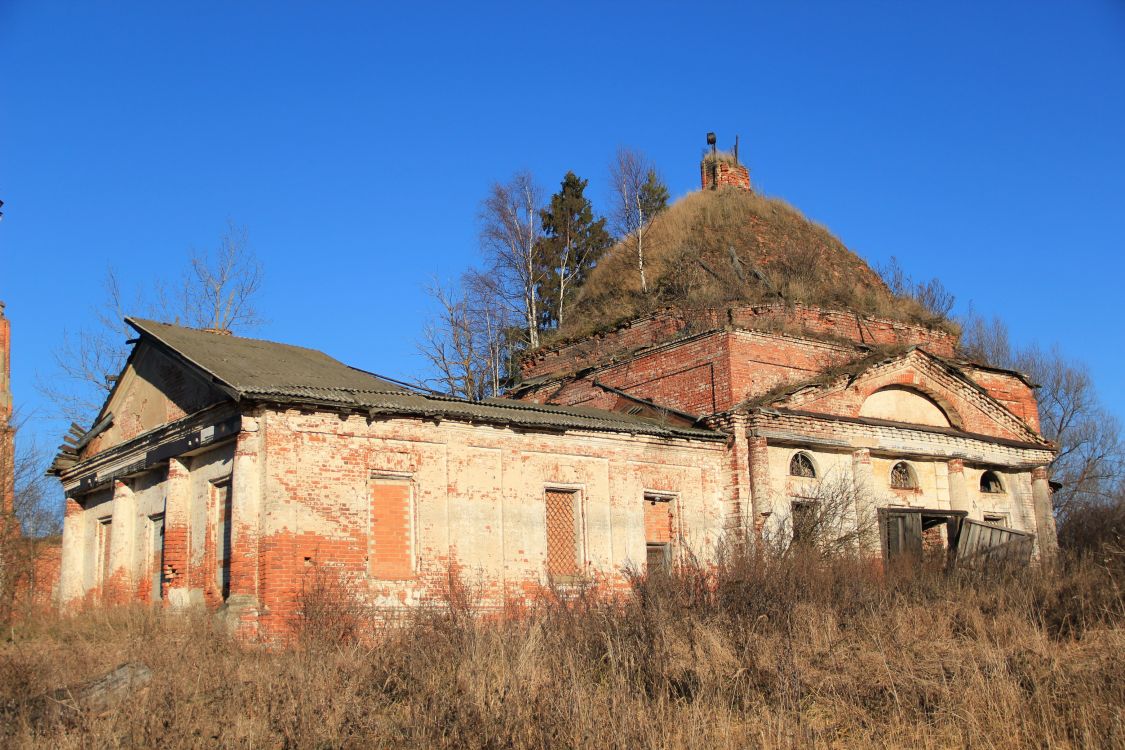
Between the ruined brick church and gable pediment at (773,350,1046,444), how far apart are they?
0.17ft

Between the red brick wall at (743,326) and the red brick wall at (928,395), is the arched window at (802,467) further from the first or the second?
the red brick wall at (743,326)

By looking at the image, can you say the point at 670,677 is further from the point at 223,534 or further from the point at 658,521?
the point at 658,521

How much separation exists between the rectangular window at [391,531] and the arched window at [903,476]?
1091cm

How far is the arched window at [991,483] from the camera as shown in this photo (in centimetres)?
2403

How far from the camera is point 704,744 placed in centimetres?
853

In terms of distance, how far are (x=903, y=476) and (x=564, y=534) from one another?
8.19m

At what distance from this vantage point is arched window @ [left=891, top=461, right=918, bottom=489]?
22.3 m

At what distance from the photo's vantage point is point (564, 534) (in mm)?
18641

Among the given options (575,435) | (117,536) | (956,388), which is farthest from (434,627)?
(956,388)

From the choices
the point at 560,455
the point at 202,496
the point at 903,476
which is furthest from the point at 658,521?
the point at 202,496

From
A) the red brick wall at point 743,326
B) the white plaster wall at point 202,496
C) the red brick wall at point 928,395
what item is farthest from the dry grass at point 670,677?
the red brick wall at point 743,326

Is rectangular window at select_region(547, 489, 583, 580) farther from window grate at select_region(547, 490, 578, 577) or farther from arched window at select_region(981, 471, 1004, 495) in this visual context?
arched window at select_region(981, 471, 1004, 495)

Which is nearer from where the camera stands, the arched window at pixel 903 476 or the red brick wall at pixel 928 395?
the red brick wall at pixel 928 395

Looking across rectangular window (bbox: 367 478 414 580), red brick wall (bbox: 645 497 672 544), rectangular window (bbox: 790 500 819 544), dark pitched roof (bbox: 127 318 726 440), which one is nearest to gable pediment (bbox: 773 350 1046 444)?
rectangular window (bbox: 790 500 819 544)
